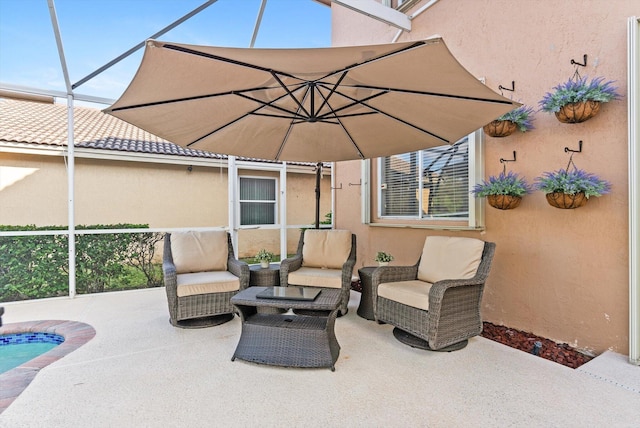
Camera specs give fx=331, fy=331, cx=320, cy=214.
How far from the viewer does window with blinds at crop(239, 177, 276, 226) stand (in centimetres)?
704

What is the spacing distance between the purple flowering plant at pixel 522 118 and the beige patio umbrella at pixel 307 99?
2.05ft

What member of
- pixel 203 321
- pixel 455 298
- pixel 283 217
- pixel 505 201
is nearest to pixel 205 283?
pixel 203 321

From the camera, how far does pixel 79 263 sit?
5.47 metres

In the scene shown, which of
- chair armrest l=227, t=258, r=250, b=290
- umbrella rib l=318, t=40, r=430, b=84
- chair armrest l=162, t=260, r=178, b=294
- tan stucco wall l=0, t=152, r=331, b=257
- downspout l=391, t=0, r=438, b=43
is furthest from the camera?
tan stucco wall l=0, t=152, r=331, b=257

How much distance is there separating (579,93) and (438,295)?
214cm

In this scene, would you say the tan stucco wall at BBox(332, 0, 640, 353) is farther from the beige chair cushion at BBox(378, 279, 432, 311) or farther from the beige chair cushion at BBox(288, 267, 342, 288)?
the beige chair cushion at BBox(288, 267, 342, 288)

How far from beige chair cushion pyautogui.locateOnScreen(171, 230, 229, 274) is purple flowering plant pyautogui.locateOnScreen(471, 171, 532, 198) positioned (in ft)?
11.1

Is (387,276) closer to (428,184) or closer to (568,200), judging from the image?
(428,184)

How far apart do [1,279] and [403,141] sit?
20.1ft

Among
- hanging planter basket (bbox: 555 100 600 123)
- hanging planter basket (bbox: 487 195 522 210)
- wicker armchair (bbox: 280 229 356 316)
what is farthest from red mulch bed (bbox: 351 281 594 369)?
hanging planter basket (bbox: 555 100 600 123)

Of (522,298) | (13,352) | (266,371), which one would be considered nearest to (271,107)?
(266,371)

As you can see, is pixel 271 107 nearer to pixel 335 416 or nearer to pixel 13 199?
pixel 335 416

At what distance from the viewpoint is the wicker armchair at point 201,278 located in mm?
3752

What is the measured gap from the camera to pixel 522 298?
364 cm
